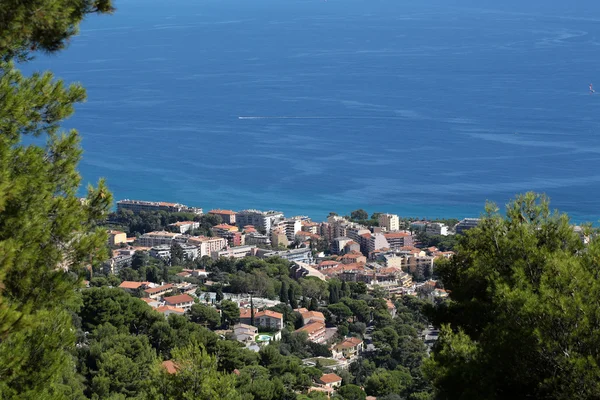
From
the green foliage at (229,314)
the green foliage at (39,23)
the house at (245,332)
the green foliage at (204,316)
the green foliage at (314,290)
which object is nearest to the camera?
the green foliage at (39,23)

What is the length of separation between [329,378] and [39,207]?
10156 millimetres

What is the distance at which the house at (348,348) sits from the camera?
1540cm

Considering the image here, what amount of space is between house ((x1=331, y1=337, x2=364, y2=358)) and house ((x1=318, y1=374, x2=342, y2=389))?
2.37 m

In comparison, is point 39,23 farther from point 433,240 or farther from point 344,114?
point 344,114

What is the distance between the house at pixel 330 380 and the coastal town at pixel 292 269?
3cm

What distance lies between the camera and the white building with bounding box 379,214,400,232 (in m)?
24.9

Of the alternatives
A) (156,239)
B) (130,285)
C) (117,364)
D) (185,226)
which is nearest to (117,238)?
(156,239)

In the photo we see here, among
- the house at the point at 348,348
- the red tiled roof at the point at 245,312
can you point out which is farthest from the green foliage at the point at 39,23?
the red tiled roof at the point at 245,312

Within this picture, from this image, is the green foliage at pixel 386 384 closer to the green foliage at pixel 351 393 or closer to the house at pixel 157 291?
the green foliage at pixel 351 393

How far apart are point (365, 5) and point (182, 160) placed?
224 feet

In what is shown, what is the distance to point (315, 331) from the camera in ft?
52.9

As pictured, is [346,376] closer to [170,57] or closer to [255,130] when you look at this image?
[255,130]

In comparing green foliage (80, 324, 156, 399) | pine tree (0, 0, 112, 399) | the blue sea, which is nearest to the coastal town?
the blue sea

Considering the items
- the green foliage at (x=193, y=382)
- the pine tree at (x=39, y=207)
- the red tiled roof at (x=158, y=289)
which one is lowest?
the red tiled roof at (x=158, y=289)
